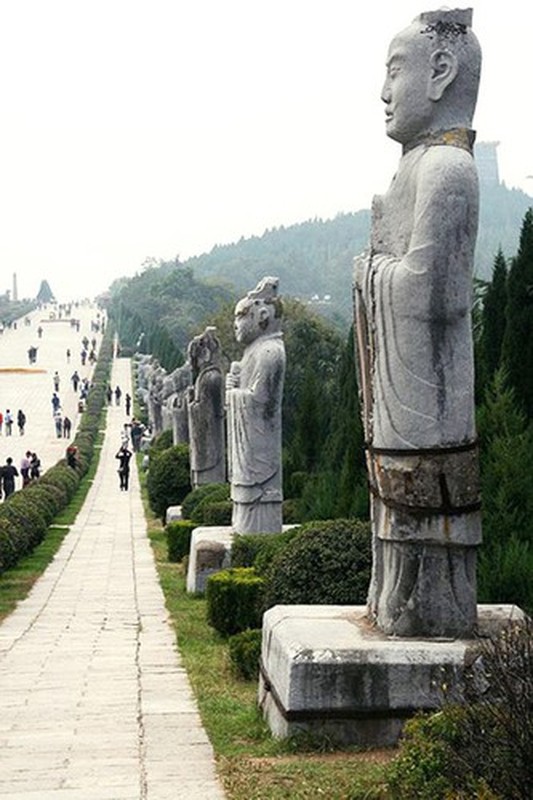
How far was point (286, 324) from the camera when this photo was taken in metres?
50.7

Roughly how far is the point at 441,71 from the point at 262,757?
408 cm

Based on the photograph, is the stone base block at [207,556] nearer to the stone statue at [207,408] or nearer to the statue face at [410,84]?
the stone statue at [207,408]

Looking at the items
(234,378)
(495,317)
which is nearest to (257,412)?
(234,378)

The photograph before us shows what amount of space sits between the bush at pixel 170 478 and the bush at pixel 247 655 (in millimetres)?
16529

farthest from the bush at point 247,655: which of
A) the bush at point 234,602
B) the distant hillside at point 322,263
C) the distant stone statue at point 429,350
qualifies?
the distant hillside at point 322,263

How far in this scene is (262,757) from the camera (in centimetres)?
755

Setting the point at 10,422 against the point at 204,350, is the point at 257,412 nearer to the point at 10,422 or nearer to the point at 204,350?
the point at 204,350

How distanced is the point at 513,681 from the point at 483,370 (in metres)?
12.2

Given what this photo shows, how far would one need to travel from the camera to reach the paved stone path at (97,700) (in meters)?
7.16

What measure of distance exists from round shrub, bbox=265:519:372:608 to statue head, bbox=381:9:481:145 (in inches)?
135

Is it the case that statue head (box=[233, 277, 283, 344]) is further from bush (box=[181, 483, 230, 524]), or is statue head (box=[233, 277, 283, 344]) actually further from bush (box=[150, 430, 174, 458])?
bush (box=[150, 430, 174, 458])

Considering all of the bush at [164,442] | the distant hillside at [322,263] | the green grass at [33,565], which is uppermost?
the distant hillside at [322,263]

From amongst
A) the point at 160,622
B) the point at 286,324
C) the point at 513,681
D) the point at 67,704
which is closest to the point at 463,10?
the point at 513,681

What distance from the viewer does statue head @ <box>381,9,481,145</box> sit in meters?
8.10
